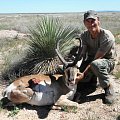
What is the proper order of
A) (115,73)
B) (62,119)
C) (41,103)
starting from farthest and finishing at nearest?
(115,73)
(41,103)
(62,119)

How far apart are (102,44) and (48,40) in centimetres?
289

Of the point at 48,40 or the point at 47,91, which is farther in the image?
the point at 48,40

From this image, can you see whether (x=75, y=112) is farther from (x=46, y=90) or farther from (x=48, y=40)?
(x=48, y=40)

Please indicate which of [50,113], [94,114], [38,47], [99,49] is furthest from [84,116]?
[38,47]

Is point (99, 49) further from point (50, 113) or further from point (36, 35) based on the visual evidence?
point (36, 35)

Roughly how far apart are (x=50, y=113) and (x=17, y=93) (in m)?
0.85

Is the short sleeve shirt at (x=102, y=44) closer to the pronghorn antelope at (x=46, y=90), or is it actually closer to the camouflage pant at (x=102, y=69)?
the camouflage pant at (x=102, y=69)

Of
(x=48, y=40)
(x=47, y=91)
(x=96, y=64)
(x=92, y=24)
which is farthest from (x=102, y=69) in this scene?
(x=48, y=40)

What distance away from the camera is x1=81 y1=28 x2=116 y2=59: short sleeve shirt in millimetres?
6945

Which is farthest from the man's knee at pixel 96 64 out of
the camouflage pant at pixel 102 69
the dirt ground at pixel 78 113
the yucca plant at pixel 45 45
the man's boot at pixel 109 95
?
the yucca plant at pixel 45 45

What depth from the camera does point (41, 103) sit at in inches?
278

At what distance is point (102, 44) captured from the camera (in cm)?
698

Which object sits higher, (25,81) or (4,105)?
(25,81)

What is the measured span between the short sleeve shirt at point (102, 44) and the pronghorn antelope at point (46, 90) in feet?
2.66
